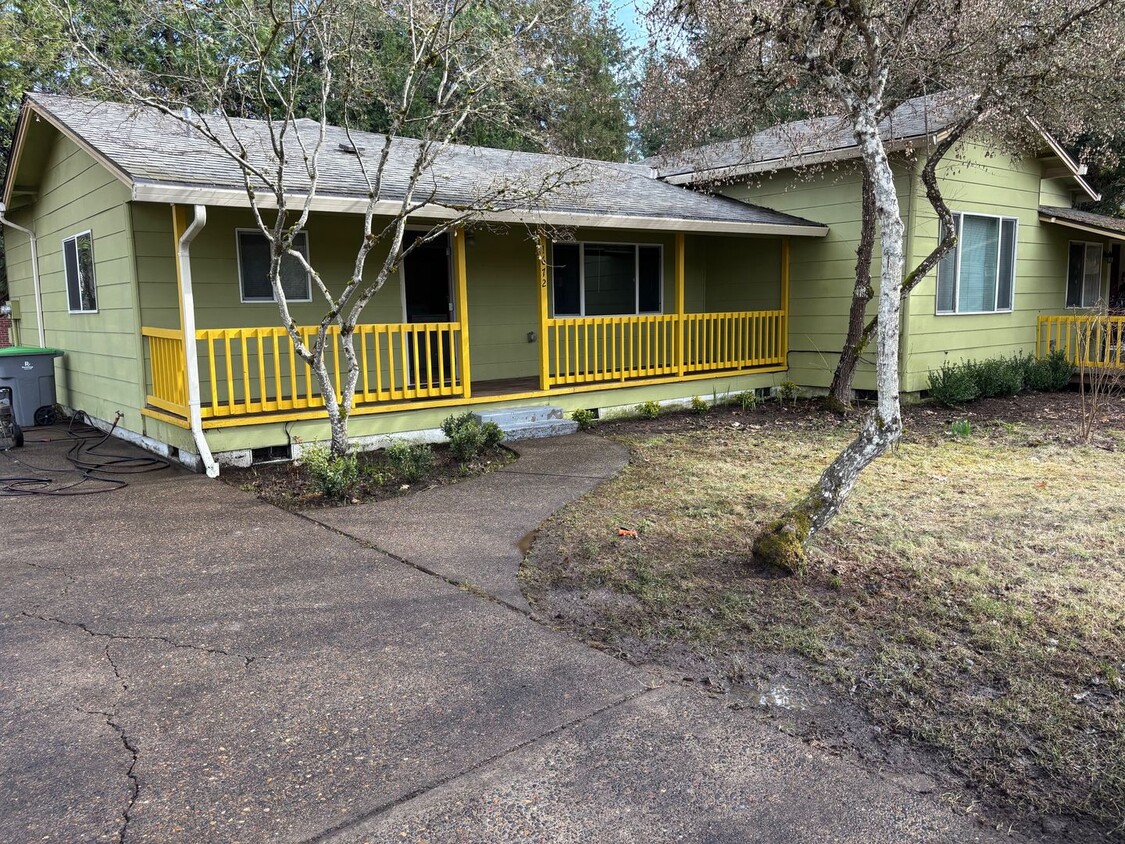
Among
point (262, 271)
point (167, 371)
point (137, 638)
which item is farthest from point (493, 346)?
point (137, 638)

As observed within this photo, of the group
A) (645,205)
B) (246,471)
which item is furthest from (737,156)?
(246,471)

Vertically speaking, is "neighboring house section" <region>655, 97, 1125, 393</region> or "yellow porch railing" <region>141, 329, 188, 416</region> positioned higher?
"neighboring house section" <region>655, 97, 1125, 393</region>

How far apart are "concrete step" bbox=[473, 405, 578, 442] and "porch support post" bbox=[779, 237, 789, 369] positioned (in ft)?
13.0

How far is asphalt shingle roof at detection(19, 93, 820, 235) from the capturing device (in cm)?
727

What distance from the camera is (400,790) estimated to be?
8.54 ft

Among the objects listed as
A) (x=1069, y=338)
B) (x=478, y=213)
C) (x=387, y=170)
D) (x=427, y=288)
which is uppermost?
(x=387, y=170)

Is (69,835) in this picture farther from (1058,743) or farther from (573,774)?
(1058,743)

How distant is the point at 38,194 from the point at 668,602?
36.8ft

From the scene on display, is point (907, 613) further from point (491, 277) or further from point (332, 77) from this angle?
point (491, 277)

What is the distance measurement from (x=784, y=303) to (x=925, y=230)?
6.72 feet

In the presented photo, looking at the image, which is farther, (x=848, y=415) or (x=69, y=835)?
(x=848, y=415)

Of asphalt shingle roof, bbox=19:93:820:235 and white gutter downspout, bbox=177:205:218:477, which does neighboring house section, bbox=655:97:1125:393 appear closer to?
asphalt shingle roof, bbox=19:93:820:235

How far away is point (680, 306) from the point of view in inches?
406

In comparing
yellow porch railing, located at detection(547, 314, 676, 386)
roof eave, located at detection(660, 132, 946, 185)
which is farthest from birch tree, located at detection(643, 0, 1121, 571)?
yellow porch railing, located at detection(547, 314, 676, 386)
